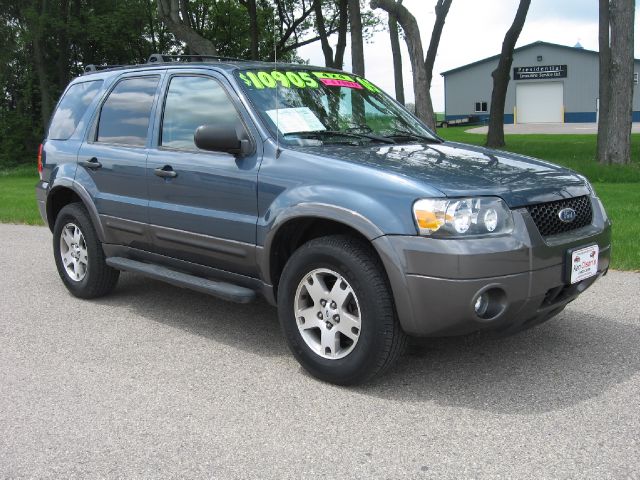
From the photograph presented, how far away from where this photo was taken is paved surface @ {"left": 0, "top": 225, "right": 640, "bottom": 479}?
3176 mm

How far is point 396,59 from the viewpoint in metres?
22.7

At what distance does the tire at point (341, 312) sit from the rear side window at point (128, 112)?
6.20 feet

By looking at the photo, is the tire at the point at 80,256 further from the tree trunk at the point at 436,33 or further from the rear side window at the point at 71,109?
the tree trunk at the point at 436,33

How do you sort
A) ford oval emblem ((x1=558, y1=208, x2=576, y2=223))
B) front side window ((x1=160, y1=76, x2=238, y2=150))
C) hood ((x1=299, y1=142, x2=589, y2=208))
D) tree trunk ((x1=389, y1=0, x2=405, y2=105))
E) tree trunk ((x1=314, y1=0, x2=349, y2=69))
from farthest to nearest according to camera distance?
1. tree trunk ((x1=314, y1=0, x2=349, y2=69))
2. tree trunk ((x1=389, y1=0, x2=405, y2=105))
3. front side window ((x1=160, y1=76, x2=238, y2=150))
4. ford oval emblem ((x1=558, y1=208, x2=576, y2=223))
5. hood ((x1=299, y1=142, x2=589, y2=208))

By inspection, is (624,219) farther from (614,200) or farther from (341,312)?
(341,312)

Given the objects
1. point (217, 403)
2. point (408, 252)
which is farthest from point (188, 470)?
point (408, 252)

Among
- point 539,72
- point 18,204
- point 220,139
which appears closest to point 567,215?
point 220,139

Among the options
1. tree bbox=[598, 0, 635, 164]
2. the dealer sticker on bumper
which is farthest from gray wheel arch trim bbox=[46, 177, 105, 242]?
tree bbox=[598, 0, 635, 164]

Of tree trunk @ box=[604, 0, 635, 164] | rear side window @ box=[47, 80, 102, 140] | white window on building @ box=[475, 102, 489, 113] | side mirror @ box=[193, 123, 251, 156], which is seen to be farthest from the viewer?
white window on building @ box=[475, 102, 489, 113]

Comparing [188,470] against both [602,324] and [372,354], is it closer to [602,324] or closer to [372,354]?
[372,354]

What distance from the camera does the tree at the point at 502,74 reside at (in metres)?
21.0

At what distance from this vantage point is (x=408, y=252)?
11.9 ft

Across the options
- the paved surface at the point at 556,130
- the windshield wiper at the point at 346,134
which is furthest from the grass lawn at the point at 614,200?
the paved surface at the point at 556,130

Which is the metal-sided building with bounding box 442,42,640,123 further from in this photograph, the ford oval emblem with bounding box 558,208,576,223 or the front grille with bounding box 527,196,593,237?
the ford oval emblem with bounding box 558,208,576,223
